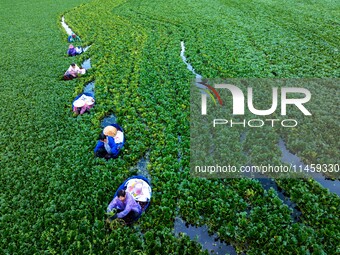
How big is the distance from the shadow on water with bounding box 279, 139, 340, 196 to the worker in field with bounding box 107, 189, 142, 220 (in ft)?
15.7

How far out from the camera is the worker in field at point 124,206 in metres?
7.28

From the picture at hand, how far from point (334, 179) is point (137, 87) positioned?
9.07 m

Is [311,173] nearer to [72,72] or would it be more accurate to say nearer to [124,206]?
[124,206]

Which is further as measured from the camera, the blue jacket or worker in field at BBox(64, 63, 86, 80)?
worker in field at BBox(64, 63, 86, 80)

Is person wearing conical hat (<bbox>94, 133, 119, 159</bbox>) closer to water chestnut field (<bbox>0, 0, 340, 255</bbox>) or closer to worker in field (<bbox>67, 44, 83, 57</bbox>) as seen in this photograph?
water chestnut field (<bbox>0, 0, 340, 255</bbox>)

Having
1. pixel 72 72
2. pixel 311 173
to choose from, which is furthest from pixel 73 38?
pixel 311 173

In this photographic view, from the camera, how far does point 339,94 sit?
11.3 metres

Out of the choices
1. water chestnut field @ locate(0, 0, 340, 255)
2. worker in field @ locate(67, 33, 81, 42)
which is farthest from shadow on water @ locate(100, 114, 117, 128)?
worker in field @ locate(67, 33, 81, 42)

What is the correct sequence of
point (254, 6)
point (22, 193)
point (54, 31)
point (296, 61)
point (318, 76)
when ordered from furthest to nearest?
1. point (254, 6)
2. point (54, 31)
3. point (296, 61)
4. point (318, 76)
5. point (22, 193)

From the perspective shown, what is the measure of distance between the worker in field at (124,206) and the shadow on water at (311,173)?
4785 mm

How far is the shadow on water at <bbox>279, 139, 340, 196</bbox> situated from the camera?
784 cm

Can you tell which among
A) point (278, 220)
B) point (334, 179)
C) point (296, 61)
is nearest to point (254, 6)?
point (296, 61)

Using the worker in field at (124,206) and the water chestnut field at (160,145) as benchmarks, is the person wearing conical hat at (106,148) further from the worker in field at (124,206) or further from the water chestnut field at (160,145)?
the worker in field at (124,206)

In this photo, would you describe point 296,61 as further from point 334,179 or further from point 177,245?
point 177,245
